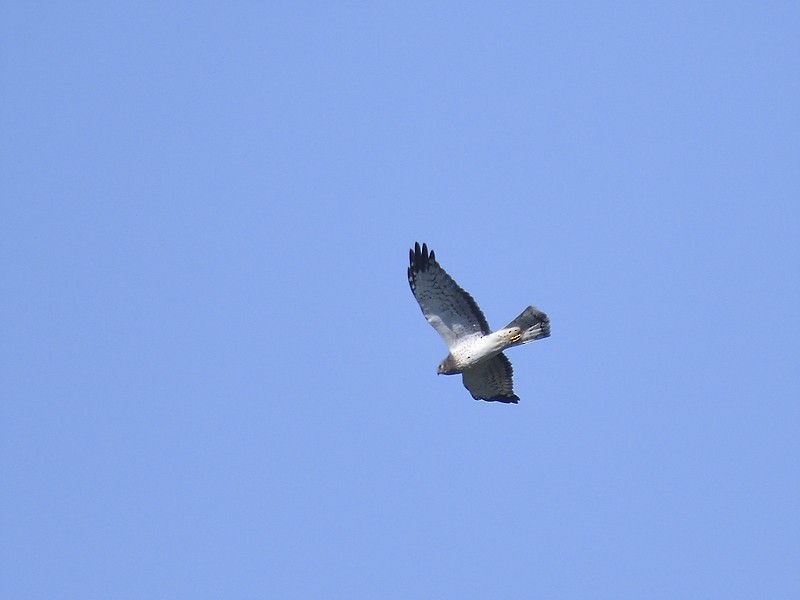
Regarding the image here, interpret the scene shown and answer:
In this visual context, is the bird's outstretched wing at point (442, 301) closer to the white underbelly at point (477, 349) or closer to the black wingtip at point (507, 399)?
the white underbelly at point (477, 349)

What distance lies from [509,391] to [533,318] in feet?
5.65

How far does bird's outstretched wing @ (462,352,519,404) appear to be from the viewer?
58.5ft

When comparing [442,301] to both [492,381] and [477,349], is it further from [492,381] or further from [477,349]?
[492,381]

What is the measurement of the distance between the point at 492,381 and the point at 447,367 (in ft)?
3.51

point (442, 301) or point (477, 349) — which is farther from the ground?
point (442, 301)

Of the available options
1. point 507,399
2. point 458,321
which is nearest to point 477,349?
point 458,321

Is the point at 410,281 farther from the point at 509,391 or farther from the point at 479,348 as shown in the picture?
the point at 509,391

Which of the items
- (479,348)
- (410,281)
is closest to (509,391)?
(479,348)

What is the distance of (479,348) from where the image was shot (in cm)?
1700

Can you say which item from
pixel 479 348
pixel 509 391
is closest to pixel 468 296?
pixel 479 348

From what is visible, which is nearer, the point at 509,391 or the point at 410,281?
the point at 410,281

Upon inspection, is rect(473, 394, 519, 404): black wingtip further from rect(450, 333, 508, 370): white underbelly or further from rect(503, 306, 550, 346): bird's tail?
rect(503, 306, 550, 346): bird's tail

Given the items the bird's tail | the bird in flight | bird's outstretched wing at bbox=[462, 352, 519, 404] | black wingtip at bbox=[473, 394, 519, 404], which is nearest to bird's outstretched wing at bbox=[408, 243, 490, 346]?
the bird in flight

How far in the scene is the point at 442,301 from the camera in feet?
55.2
